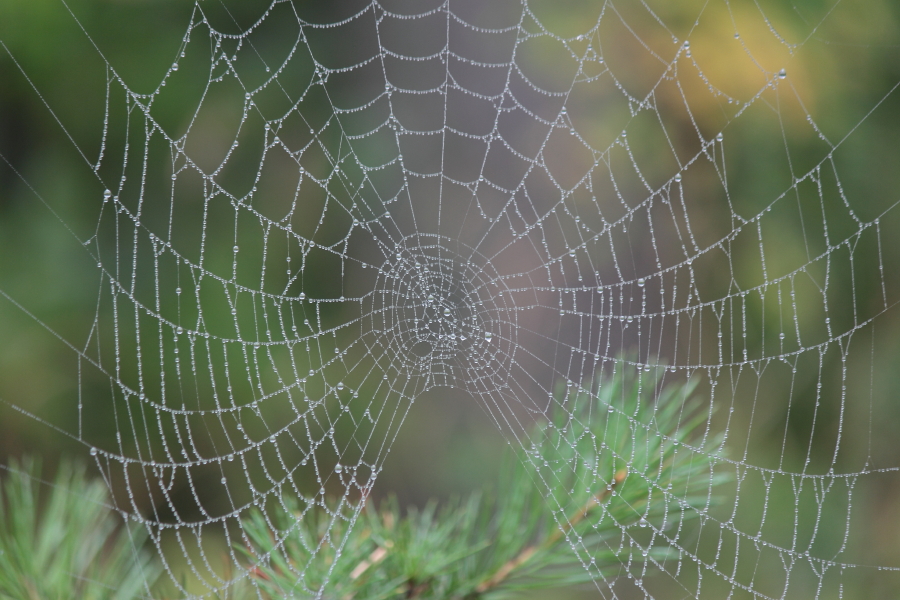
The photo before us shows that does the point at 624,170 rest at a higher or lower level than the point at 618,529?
higher

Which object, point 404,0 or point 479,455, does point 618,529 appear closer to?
point 479,455

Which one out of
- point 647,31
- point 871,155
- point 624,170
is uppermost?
point 647,31

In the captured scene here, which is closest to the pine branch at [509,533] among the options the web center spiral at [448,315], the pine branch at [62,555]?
the pine branch at [62,555]

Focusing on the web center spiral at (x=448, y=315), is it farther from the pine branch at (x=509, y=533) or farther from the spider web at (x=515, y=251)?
the pine branch at (x=509, y=533)

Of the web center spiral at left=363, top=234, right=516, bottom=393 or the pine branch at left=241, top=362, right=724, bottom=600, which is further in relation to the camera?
the web center spiral at left=363, top=234, right=516, bottom=393

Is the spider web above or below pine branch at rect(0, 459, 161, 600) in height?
above

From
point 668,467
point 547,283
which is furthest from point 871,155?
point 668,467

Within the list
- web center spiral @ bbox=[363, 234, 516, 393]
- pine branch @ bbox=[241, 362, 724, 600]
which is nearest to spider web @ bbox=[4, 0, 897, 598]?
web center spiral @ bbox=[363, 234, 516, 393]

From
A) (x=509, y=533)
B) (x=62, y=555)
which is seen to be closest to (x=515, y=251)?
(x=509, y=533)

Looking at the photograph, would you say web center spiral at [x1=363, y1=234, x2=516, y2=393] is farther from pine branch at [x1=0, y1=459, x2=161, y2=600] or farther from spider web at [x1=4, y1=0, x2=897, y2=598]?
pine branch at [x1=0, y1=459, x2=161, y2=600]
